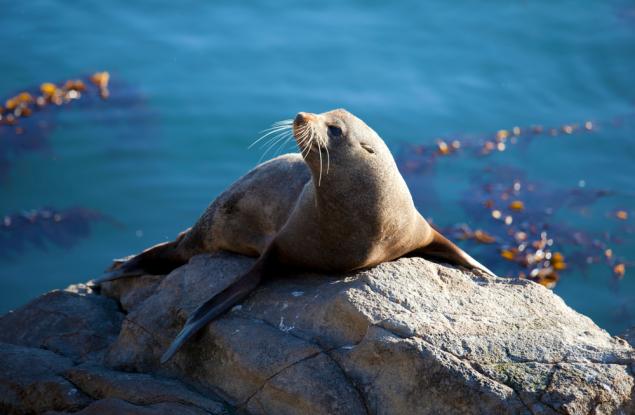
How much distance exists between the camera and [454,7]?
708 inches

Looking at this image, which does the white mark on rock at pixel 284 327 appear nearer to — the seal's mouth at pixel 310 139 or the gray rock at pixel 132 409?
the gray rock at pixel 132 409

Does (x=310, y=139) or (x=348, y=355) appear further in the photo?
(x=310, y=139)

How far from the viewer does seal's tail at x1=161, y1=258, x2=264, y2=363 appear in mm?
6289

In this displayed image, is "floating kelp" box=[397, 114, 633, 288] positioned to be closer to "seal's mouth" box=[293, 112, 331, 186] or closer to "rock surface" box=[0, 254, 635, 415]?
"rock surface" box=[0, 254, 635, 415]

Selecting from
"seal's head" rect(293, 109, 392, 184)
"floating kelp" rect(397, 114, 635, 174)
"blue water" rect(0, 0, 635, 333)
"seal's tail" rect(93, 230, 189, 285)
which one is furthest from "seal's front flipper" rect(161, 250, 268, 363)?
"floating kelp" rect(397, 114, 635, 174)

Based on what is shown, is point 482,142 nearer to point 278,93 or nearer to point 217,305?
point 278,93

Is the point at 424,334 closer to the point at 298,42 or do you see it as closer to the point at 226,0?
the point at 298,42

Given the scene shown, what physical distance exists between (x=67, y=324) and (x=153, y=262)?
114 centimetres

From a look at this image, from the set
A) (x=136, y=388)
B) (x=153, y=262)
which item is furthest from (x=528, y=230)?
(x=136, y=388)

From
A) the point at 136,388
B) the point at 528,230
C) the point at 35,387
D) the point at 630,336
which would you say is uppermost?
the point at 136,388

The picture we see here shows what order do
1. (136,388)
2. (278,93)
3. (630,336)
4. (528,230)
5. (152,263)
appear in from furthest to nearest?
(278,93), (528,230), (152,263), (630,336), (136,388)

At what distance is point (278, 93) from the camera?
1513 cm

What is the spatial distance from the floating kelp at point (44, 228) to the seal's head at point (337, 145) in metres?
6.44

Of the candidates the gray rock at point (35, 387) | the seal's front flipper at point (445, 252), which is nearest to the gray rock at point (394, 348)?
the seal's front flipper at point (445, 252)
